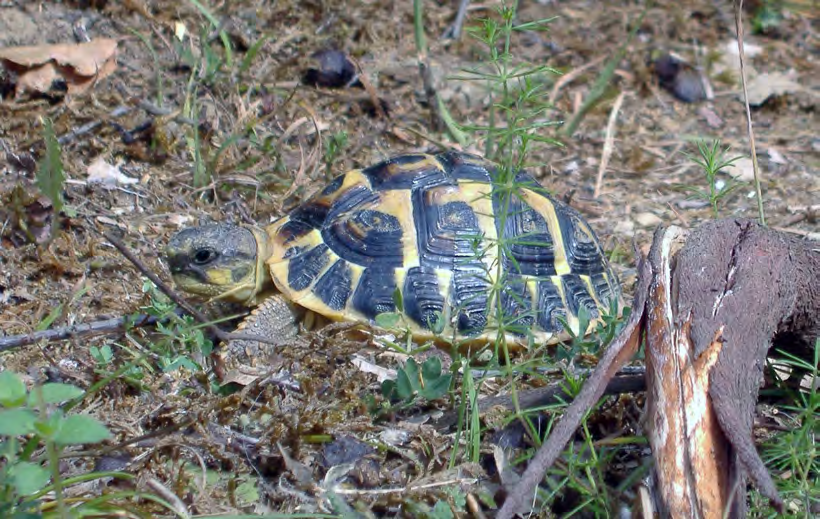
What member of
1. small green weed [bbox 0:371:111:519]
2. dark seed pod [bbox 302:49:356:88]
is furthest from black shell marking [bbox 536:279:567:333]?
dark seed pod [bbox 302:49:356:88]

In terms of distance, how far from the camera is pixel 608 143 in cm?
496

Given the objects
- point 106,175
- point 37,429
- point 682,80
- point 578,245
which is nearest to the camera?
point 37,429

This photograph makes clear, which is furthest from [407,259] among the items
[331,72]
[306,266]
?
[331,72]

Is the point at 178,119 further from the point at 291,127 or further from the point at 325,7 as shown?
the point at 325,7

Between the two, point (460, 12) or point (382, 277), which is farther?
point (460, 12)

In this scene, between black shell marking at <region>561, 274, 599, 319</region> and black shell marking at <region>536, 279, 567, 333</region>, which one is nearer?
black shell marking at <region>536, 279, 567, 333</region>

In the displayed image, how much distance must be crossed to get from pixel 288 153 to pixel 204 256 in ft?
5.04

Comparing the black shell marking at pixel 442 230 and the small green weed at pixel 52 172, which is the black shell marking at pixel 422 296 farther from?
the small green weed at pixel 52 172

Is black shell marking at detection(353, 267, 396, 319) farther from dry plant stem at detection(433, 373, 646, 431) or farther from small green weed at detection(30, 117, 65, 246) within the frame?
small green weed at detection(30, 117, 65, 246)

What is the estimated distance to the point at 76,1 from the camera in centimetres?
494

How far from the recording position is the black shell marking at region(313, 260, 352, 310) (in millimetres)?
3072

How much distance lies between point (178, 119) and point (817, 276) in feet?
10.8

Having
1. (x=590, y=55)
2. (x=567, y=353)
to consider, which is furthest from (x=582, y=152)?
(x=567, y=353)

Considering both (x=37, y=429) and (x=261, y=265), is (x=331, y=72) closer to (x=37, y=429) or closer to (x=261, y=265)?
(x=261, y=265)
